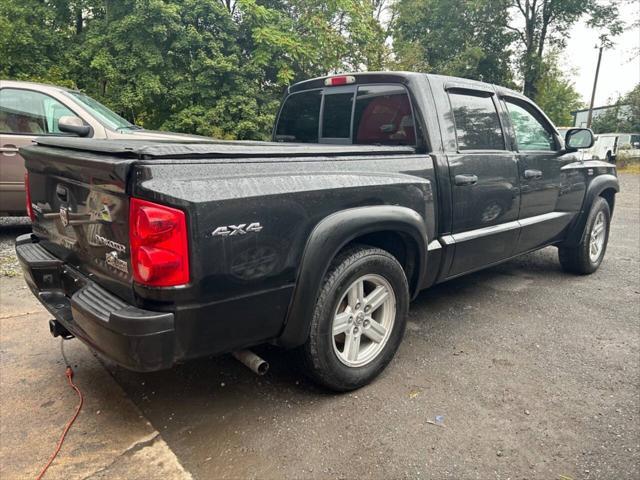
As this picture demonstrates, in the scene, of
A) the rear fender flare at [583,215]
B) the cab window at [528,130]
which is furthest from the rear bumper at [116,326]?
the rear fender flare at [583,215]

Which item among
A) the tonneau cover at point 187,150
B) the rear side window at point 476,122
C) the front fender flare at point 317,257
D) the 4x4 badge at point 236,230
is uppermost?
the rear side window at point 476,122

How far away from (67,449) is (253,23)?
1395 cm

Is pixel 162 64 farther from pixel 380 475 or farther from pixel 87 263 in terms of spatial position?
pixel 380 475

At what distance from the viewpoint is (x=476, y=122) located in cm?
351

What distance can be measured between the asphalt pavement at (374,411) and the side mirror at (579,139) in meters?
1.67

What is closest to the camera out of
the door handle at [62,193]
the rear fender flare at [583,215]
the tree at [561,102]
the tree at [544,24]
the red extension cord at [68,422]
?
the red extension cord at [68,422]

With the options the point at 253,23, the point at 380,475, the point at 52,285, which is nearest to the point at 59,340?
the point at 52,285

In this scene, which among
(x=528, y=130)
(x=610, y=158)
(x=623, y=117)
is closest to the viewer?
(x=528, y=130)

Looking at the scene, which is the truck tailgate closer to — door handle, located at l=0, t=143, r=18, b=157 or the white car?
door handle, located at l=0, t=143, r=18, b=157

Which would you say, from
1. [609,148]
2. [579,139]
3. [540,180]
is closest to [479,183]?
[540,180]

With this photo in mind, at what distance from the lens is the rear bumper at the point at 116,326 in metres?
1.83

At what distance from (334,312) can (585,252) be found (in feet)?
11.6

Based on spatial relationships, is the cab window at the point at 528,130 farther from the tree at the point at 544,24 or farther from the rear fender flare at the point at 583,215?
the tree at the point at 544,24

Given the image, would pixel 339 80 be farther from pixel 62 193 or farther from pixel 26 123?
pixel 26 123
